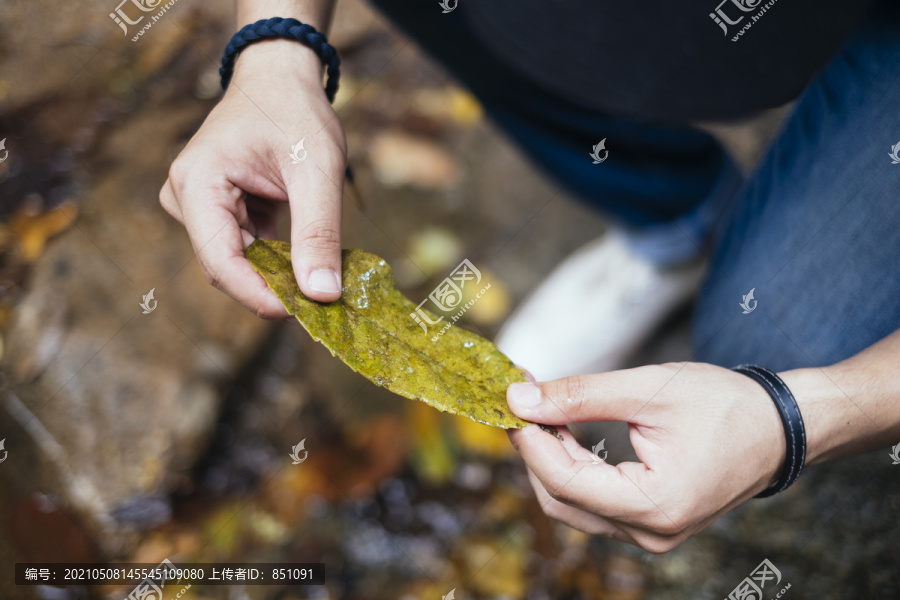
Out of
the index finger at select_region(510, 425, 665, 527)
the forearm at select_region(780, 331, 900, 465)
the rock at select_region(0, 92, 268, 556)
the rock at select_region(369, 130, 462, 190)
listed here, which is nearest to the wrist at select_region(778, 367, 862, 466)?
the forearm at select_region(780, 331, 900, 465)

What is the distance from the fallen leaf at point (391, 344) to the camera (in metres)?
1.28

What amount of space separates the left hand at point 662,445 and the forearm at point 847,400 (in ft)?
0.30

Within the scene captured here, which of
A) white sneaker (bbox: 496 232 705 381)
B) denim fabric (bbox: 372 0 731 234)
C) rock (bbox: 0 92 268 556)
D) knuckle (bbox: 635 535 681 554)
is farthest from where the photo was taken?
white sneaker (bbox: 496 232 705 381)

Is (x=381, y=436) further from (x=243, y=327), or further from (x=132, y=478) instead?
(x=132, y=478)

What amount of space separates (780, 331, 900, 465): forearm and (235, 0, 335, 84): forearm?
1503 millimetres

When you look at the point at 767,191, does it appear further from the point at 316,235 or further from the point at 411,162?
the point at 411,162

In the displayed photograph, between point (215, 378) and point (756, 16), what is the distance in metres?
2.33

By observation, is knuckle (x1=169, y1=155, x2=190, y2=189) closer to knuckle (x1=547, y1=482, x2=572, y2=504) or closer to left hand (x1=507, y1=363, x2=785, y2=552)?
left hand (x1=507, y1=363, x2=785, y2=552)

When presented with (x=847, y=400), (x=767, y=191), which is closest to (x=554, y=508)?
(x=847, y=400)

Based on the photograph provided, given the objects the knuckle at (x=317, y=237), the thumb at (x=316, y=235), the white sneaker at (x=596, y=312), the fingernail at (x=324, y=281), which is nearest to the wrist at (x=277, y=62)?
the thumb at (x=316, y=235)

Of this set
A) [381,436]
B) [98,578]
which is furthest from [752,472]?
[98,578]

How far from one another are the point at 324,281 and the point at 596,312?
172 centimetres

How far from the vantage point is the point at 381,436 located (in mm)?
2549

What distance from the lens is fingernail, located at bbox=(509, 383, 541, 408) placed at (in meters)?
1.32
